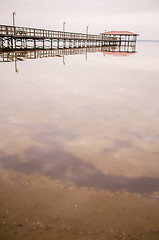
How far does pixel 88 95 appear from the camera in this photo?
1021cm

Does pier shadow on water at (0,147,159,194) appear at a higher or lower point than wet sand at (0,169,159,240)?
higher

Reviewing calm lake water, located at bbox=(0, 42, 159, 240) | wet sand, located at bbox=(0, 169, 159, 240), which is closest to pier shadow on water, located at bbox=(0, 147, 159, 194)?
calm lake water, located at bbox=(0, 42, 159, 240)

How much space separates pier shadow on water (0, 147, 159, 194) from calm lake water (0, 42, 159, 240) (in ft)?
0.06

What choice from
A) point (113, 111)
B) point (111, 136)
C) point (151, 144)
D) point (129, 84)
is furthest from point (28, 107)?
point (129, 84)

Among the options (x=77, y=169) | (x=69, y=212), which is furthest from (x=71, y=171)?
(x=69, y=212)

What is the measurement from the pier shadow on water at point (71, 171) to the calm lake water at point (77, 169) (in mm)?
17

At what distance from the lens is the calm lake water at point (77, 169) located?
9.35ft

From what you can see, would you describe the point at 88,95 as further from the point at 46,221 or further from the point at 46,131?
the point at 46,221

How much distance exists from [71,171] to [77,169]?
132 mm

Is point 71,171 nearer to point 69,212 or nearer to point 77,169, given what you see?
point 77,169

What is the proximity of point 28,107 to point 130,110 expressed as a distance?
12.8ft

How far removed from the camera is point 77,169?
4.13m

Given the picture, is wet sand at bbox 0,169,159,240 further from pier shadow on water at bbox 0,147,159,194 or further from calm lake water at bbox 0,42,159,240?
pier shadow on water at bbox 0,147,159,194

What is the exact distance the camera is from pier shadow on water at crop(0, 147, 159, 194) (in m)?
3.69
